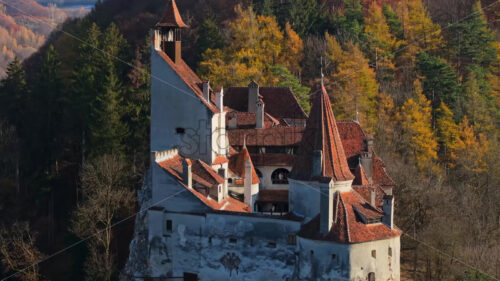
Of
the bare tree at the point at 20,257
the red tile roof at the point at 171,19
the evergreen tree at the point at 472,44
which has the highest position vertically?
the evergreen tree at the point at 472,44

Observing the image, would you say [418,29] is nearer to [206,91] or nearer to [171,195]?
[206,91]

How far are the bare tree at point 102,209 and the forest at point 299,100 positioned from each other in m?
0.20

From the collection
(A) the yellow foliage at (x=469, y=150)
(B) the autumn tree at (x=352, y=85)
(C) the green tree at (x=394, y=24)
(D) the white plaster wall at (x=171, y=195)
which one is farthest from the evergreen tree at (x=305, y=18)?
(D) the white plaster wall at (x=171, y=195)

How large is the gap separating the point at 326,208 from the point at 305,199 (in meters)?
2.18

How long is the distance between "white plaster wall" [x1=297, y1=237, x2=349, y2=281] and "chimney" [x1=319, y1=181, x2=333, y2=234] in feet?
3.15

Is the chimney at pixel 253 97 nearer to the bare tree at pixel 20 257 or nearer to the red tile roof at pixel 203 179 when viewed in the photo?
the red tile roof at pixel 203 179

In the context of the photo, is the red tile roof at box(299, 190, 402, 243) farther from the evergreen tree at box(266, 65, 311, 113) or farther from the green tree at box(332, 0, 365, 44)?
the green tree at box(332, 0, 365, 44)

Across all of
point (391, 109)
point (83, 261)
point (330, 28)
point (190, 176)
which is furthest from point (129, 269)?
point (330, 28)

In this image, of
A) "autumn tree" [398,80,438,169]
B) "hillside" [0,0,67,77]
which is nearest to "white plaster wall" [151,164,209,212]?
"autumn tree" [398,80,438,169]

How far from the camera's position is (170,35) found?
6141 centimetres

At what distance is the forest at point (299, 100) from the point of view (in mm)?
65625

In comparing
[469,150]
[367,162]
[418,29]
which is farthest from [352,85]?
[367,162]

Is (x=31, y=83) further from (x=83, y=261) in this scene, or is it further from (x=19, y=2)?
(x=83, y=261)

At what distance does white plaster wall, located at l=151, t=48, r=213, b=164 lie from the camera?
57.7m
